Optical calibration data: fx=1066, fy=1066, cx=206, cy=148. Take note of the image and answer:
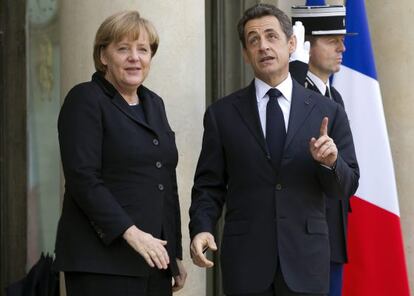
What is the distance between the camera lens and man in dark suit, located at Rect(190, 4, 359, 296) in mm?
3998

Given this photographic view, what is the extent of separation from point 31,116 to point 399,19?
233 cm

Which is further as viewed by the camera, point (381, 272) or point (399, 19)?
point (399, 19)

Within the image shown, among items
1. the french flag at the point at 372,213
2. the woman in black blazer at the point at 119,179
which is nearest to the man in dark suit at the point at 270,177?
the woman in black blazer at the point at 119,179

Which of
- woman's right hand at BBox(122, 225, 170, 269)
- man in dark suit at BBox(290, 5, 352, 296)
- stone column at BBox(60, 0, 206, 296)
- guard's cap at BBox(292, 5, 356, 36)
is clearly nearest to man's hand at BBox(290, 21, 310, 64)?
man in dark suit at BBox(290, 5, 352, 296)

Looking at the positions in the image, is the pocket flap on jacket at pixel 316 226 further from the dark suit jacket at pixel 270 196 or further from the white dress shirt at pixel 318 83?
the white dress shirt at pixel 318 83

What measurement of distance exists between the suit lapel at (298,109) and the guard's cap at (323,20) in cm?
106

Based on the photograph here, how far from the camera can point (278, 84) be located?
13.8ft

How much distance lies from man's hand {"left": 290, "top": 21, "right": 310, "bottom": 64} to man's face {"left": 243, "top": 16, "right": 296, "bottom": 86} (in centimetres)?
52

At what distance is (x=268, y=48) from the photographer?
4188 millimetres

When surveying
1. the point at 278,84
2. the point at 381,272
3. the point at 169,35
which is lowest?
the point at 381,272

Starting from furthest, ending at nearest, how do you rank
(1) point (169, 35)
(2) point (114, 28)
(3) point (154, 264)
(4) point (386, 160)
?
(4) point (386, 160), (1) point (169, 35), (2) point (114, 28), (3) point (154, 264)

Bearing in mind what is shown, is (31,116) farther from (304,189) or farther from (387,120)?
(304,189)

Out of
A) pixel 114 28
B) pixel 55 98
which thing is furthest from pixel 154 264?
pixel 55 98

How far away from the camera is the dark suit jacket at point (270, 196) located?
4008 millimetres
